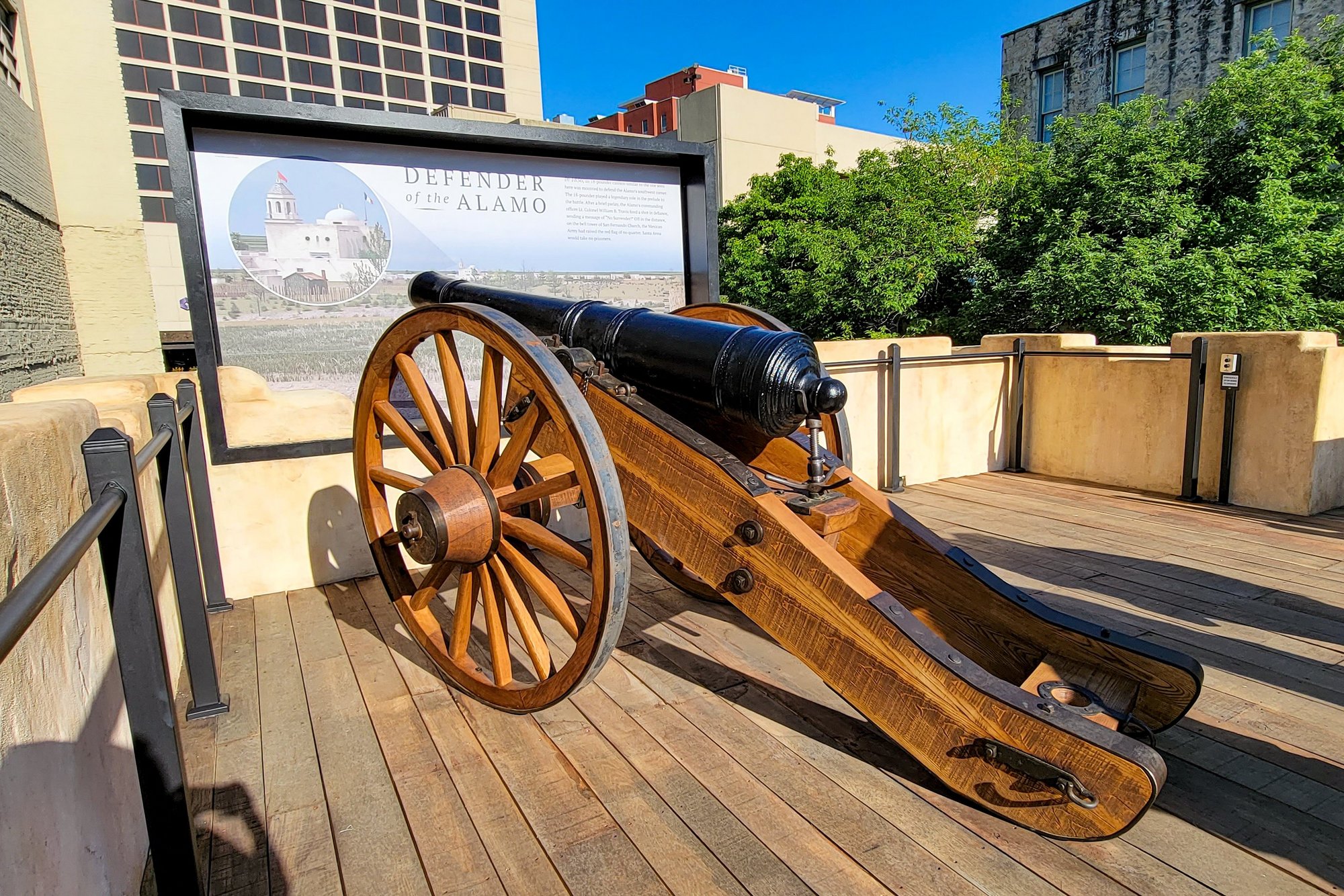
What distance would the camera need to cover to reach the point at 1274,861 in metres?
1.70

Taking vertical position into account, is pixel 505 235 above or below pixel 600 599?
above

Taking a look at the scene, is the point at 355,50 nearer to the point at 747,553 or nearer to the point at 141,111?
the point at 141,111

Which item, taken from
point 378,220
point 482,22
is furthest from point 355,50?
point 378,220

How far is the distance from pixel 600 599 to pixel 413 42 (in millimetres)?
52770

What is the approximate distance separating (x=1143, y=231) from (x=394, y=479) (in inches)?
438

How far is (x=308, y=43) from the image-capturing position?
144 feet

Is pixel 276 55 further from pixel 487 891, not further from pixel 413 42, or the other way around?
pixel 487 891

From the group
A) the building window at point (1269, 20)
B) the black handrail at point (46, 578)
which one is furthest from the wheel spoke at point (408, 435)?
the building window at point (1269, 20)

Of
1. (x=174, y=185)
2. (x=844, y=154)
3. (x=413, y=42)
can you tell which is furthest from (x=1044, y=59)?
(x=413, y=42)

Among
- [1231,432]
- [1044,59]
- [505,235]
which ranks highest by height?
[1044,59]

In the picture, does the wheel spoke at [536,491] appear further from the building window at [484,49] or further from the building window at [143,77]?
the building window at [484,49]

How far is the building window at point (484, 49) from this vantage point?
158 ft

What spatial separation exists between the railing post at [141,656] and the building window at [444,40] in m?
52.8

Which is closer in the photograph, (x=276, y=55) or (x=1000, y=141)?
(x=1000, y=141)
